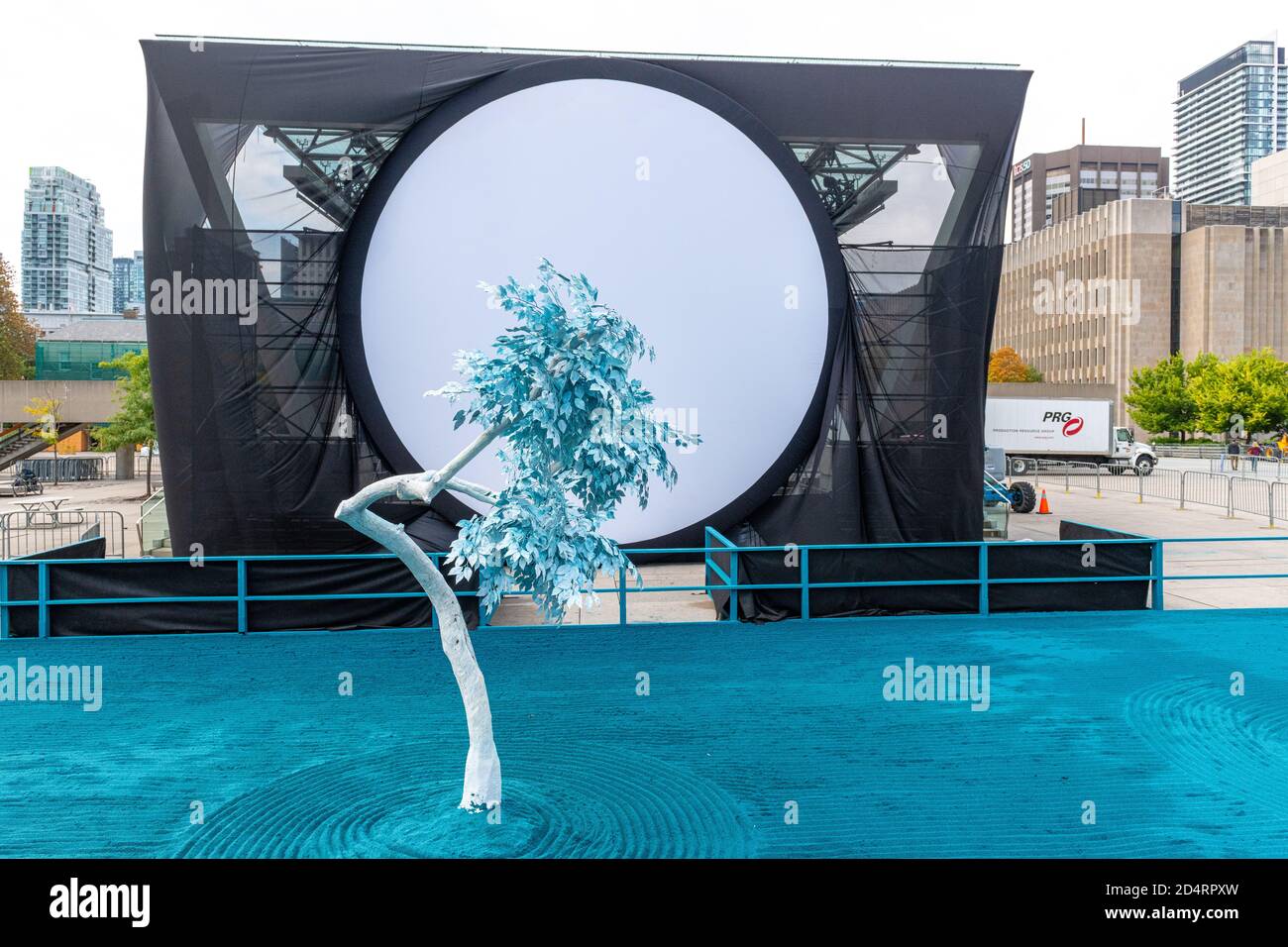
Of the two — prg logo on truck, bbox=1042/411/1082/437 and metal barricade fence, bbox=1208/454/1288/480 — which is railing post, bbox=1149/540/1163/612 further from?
metal barricade fence, bbox=1208/454/1288/480

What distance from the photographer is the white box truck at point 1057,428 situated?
3738cm

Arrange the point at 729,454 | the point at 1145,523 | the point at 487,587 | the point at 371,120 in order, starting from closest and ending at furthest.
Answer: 1. the point at 487,587
2. the point at 371,120
3. the point at 729,454
4. the point at 1145,523

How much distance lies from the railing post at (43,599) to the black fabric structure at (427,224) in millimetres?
2098

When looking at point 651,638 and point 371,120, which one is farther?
point 371,120

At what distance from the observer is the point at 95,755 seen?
21.4 feet

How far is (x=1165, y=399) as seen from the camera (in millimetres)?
59875

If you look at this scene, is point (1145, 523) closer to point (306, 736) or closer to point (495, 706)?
point (495, 706)

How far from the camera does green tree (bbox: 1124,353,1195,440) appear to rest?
59.8 meters

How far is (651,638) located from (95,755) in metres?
5.46

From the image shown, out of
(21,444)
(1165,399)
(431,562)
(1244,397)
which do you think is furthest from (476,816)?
(1165,399)

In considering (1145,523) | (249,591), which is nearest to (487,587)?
(249,591)

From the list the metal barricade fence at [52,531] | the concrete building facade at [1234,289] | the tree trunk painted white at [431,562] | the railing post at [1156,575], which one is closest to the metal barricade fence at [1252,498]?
the railing post at [1156,575]

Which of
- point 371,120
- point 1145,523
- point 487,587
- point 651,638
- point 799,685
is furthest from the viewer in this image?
point 1145,523

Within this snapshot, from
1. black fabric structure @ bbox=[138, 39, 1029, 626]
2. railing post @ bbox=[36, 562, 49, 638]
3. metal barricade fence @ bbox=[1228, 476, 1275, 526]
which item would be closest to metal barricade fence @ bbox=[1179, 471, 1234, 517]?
metal barricade fence @ bbox=[1228, 476, 1275, 526]
